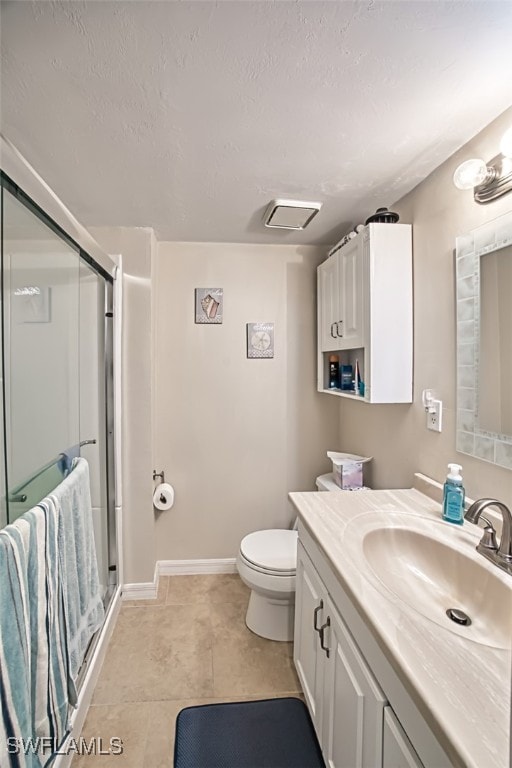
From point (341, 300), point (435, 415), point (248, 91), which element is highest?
point (248, 91)

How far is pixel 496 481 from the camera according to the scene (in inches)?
47.6

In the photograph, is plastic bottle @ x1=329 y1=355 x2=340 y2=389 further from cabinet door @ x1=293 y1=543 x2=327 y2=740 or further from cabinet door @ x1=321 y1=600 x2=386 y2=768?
cabinet door @ x1=321 y1=600 x2=386 y2=768

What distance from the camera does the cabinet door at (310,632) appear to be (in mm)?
1230

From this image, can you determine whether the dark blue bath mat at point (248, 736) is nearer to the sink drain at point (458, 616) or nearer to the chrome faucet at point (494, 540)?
the sink drain at point (458, 616)

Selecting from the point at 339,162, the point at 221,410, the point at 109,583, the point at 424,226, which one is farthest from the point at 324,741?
the point at 339,162

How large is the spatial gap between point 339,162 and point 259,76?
1.81 ft

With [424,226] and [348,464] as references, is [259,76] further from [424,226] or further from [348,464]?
[348,464]

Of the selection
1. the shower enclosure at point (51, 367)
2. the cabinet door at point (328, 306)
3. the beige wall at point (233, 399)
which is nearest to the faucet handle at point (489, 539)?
the cabinet door at point (328, 306)

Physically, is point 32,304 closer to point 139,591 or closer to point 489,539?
point 489,539

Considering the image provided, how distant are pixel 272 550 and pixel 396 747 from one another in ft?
4.04

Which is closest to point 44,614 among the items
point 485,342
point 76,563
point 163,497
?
point 76,563

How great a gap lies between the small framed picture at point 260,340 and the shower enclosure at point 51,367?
0.88 m

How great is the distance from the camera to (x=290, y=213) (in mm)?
1892

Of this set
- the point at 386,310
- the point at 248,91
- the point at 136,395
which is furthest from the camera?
the point at 136,395
